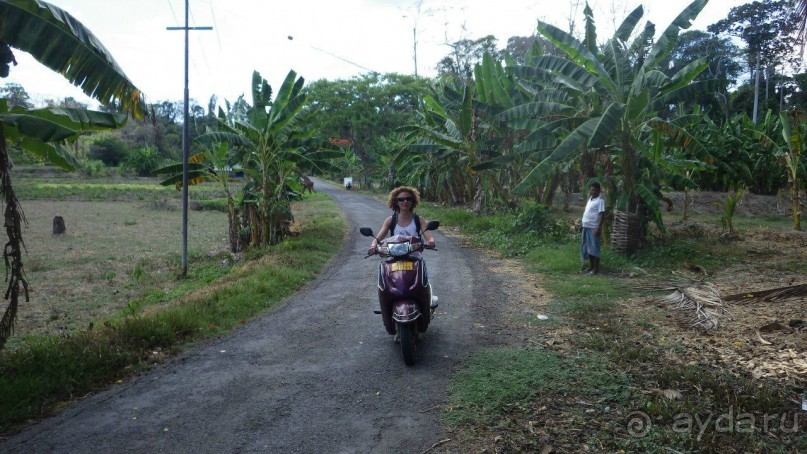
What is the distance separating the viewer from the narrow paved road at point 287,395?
4086mm

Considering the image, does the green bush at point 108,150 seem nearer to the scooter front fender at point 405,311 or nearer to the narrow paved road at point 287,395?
the narrow paved road at point 287,395

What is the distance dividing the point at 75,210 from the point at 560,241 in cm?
2394

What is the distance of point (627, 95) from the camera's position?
10.9 metres

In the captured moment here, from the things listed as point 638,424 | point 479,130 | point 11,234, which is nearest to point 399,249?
point 638,424

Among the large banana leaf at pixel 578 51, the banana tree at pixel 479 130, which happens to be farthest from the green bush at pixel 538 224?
the large banana leaf at pixel 578 51

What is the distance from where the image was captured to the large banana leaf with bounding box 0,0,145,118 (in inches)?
204

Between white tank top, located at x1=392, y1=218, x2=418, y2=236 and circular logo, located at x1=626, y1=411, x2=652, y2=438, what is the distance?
2.94 meters

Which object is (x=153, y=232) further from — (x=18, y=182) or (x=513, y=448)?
(x=18, y=182)

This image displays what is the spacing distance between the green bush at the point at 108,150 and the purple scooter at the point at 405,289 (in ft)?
203

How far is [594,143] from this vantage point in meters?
9.68

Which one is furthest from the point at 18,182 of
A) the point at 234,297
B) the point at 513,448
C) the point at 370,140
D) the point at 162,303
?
the point at 513,448

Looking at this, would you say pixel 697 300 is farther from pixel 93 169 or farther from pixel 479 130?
pixel 93 169

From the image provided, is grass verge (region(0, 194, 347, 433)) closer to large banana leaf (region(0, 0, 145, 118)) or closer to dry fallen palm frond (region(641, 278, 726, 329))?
large banana leaf (region(0, 0, 145, 118))

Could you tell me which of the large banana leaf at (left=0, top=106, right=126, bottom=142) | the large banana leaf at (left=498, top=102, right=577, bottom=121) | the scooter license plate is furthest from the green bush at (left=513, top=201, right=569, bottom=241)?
the large banana leaf at (left=0, top=106, right=126, bottom=142)
